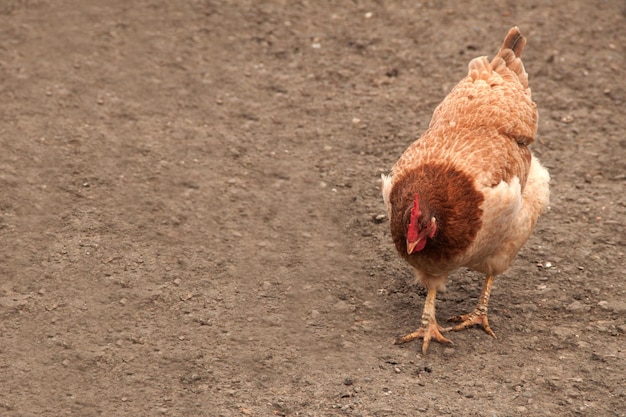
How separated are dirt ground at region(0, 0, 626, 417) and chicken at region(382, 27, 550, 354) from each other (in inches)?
19.5

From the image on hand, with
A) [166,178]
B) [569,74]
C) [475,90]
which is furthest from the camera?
[569,74]

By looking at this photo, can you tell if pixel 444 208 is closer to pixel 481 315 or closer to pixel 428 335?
pixel 428 335

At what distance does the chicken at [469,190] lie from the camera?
15.1 ft

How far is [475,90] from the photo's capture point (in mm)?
5500

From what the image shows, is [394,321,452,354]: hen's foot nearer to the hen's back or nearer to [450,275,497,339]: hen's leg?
[450,275,497,339]: hen's leg

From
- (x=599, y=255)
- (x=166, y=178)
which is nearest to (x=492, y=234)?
(x=599, y=255)

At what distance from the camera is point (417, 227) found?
4.43 m

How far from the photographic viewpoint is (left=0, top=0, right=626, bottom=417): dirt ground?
15.4 feet

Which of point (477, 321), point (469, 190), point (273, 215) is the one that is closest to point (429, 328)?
point (477, 321)

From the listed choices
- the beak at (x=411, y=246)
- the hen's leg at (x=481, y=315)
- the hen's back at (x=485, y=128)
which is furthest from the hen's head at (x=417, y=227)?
the hen's leg at (x=481, y=315)

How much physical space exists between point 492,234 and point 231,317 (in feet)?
5.40

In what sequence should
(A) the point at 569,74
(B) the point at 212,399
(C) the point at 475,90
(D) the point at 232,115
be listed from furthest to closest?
(A) the point at 569,74 < (D) the point at 232,115 < (C) the point at 475,90 < (B) the point at 212,399

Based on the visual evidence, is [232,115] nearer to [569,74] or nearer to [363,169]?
[363,169]

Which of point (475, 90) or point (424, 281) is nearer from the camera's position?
point (424, 281)
